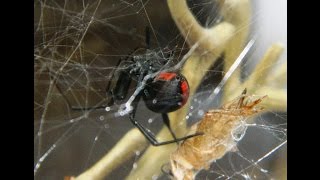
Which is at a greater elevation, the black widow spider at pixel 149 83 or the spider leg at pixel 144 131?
the black widow spider at pixel 149 83

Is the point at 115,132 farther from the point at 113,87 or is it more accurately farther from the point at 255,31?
the point at 255,31

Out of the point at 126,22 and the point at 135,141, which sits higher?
the point at 126,22

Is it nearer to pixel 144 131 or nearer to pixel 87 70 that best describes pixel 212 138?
pixel 144 131

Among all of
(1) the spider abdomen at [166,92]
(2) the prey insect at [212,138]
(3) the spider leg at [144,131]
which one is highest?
(1) the spider abdomen at [166,92]

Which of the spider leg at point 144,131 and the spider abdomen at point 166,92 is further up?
the spider abdomen at point 166,92

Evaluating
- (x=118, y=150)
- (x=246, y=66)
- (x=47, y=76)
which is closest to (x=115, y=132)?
(x=118, y=150)
